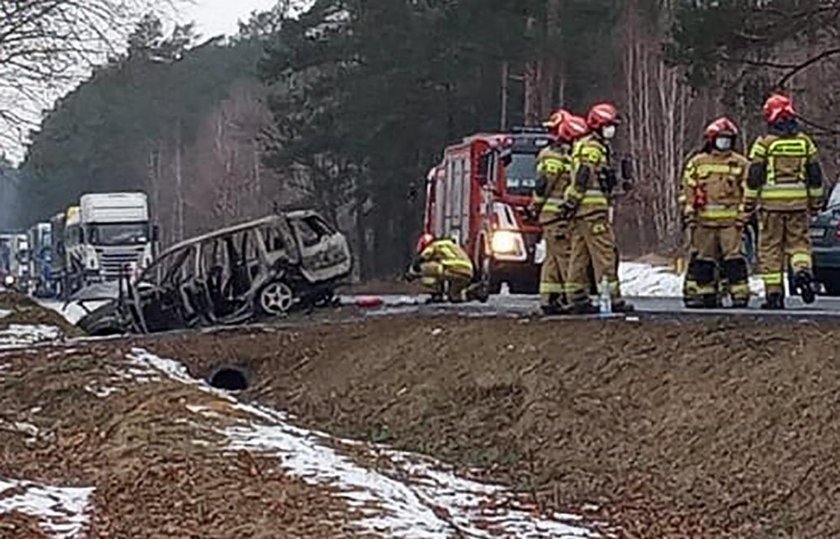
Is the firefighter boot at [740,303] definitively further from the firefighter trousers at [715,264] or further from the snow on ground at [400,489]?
the snow on ground at [400,489]

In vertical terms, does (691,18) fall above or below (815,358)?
above

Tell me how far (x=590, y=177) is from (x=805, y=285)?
2.26 m

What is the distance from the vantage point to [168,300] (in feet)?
72.6

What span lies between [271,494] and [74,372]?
6.60 m

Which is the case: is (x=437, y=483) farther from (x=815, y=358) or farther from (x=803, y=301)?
(x=803, y=301)

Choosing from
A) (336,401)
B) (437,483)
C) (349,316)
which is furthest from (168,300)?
(437,483)

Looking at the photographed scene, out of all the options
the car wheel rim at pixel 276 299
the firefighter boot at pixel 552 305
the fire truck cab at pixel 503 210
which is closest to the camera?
the firefighter boot at pixel 552 305

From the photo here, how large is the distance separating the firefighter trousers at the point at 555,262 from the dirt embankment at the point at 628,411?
19.5 inches

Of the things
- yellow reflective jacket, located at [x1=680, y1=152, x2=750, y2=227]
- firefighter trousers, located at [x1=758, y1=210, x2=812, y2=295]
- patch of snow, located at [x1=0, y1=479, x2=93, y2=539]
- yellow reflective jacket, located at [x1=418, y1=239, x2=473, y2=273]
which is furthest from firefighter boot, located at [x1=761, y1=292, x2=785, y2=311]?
yellow reflective jacket, located at [x1=418, y1=239, x2=473, y2=273]

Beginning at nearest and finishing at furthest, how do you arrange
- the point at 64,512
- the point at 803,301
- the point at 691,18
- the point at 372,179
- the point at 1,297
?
the point at 64,512 → the point at 803,301 → the point at 691,18 → the point at 1,297 → the point at 372,179

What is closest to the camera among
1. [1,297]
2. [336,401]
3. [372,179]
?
[336,401]

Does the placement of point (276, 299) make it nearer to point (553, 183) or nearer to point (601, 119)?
point (553, 183)

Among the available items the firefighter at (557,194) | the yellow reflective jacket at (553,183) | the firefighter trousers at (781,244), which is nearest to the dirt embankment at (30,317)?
the firefighter at (557,194)

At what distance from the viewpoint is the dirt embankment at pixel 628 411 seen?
29.6 feet
